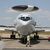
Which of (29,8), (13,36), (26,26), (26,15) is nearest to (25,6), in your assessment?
(29,8)

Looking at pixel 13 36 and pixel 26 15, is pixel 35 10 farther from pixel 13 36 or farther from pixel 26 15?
pixel 26 15

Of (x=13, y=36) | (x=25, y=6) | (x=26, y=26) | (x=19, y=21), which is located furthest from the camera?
(x=25, y=6)

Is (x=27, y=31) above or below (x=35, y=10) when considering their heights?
below

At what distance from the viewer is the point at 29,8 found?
3041cm

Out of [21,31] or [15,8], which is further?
[15,8]

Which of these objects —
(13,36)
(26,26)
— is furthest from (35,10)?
(26,26)

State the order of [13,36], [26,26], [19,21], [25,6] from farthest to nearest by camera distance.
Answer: [25,6] → [13,36] → [19,21] → [26,26]

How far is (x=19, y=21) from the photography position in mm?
19156

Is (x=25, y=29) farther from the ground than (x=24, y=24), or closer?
closer

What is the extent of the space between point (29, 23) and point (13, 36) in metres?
9.92

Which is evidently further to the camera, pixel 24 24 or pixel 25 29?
pixel 25 29

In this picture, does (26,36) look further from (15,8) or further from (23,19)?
(15,8)

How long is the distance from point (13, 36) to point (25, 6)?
18.7ft

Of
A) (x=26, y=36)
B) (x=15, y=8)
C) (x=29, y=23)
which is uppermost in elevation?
(x=15, y=8)
